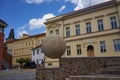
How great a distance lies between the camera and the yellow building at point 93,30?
2445 centimetres

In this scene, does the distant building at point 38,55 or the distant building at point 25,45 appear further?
the distant building at point 25,45

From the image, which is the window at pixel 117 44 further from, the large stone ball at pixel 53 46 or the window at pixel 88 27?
the large stone ball at pixel 53 46

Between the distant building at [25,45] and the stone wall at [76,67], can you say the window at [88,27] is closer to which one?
the stone wall at [76,67]

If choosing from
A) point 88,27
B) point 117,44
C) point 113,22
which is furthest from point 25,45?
point 117,44

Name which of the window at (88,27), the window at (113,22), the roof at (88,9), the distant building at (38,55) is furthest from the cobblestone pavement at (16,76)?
the distant building at (38,55)

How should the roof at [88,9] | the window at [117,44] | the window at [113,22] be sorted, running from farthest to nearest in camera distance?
the roof at [88,9], the window at [113,22], the window at [117,44]

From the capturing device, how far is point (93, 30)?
88.5 feet

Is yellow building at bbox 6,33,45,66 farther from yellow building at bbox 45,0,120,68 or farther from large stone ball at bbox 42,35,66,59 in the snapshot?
large stone ball at bbox 42,35,66,59

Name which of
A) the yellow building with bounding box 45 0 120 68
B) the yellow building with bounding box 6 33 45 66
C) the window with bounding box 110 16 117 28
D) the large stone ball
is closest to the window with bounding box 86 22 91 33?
the yellow building with bounding box 45 0 120 68

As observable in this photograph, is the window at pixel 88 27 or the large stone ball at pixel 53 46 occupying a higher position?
the window at pixel 88 27

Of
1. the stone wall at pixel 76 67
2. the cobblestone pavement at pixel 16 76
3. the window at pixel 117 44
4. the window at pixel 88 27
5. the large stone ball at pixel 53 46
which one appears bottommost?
the cobblestone pavement at pixel 16 76

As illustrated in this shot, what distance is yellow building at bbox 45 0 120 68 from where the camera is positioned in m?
24.5

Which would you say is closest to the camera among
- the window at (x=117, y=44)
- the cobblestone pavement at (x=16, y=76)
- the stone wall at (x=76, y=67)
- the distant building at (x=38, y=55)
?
the stone wall at (x=76, y=67)

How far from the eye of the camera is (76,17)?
2958 centimetres
